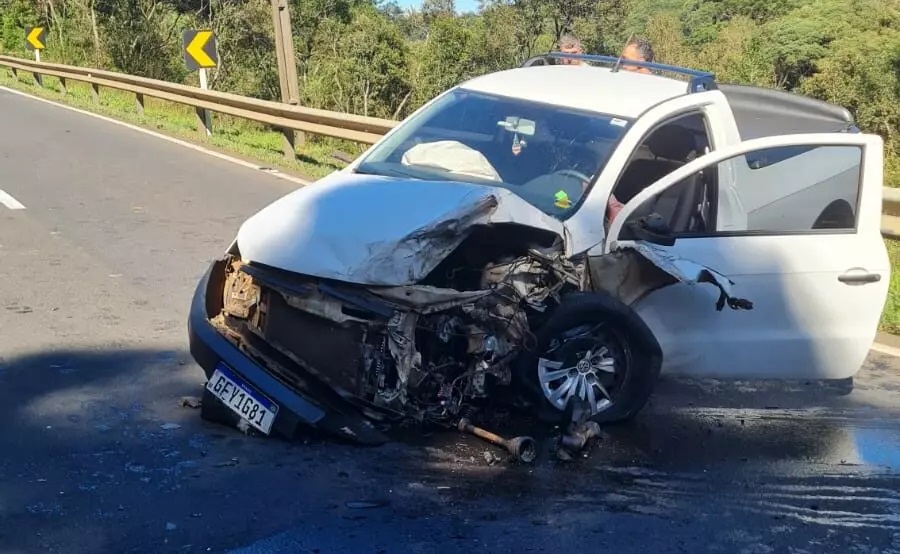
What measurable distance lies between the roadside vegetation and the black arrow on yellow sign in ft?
4.08

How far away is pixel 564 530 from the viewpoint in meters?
3.91

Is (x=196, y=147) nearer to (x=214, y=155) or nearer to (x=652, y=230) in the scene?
(x=214, y=155)

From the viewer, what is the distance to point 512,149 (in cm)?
564

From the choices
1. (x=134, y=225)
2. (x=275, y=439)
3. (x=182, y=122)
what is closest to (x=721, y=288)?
(x=275, y=439)

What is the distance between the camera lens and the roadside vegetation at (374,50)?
2633 cm

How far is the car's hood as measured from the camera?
4.40 metres

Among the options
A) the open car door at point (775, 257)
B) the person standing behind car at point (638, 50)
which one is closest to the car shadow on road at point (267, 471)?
the open car door at point (775, 257)

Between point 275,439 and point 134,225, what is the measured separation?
534 centimetres

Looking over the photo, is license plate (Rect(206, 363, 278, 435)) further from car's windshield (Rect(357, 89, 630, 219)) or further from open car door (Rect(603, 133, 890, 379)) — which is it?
open car door (Rect(603, 133, 890, 379))

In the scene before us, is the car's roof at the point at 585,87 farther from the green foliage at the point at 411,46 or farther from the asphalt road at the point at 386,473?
the green foliage at the point at 411,46

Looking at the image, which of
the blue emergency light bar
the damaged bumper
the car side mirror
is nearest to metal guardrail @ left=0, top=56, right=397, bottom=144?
the blue emergency light bar

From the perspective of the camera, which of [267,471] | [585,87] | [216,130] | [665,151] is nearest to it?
[267,471]

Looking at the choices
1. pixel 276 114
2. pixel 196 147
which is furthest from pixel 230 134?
pixel 276 114

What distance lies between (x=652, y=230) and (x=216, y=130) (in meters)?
15.9
